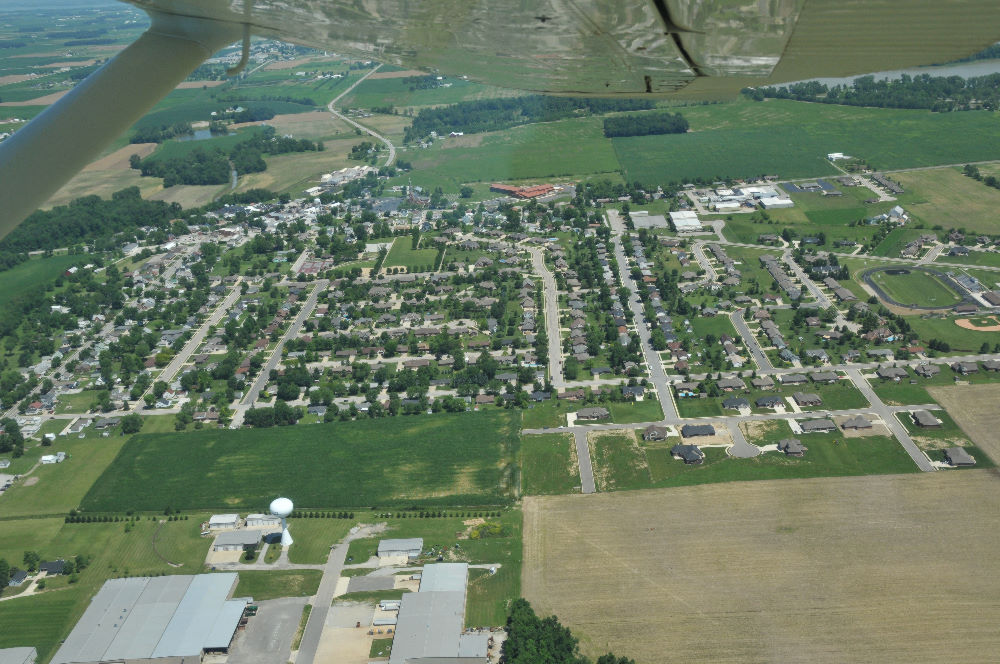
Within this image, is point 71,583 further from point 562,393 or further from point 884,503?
point 884,503

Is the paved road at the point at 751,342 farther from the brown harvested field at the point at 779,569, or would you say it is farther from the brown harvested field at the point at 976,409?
the brown harvested field at the point at 779,569

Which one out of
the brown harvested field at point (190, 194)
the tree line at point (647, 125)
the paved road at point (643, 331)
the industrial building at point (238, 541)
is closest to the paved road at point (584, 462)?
the paved road at point (643, 331)

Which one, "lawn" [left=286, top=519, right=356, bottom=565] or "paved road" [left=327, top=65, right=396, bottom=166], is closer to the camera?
"lawn" [left=286, top=519, right=356, bottom=565]

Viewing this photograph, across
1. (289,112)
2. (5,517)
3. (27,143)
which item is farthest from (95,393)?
(289,112)

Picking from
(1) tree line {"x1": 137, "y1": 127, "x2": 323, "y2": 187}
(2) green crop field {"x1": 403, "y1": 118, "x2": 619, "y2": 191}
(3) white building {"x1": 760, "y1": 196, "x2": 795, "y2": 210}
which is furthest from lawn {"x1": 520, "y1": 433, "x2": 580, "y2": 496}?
(1) tree line {"x1": 137, "y1": 127, "x2": 323, "y2": 187}

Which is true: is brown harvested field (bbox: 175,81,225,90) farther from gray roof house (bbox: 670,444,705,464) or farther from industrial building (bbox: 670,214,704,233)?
gray roof house (bbox: 670,444,705,464)

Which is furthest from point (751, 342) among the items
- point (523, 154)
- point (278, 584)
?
point (523, 154)

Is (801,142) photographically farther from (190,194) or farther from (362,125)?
(190,194)
